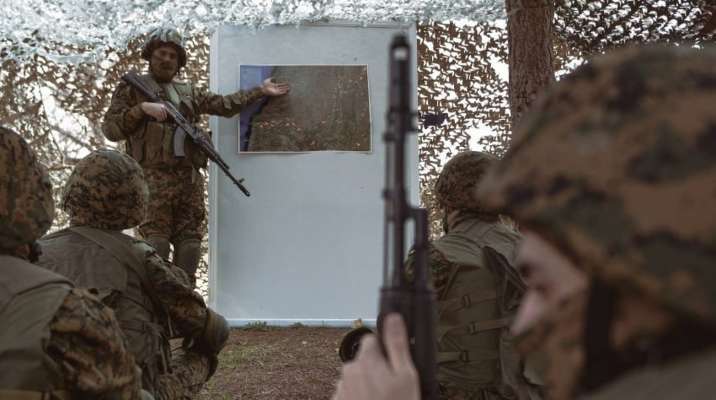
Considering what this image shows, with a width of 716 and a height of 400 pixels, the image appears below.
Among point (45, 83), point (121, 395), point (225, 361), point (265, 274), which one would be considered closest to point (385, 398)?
point (121, 395)

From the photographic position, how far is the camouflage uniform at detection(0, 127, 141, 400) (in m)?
2.02

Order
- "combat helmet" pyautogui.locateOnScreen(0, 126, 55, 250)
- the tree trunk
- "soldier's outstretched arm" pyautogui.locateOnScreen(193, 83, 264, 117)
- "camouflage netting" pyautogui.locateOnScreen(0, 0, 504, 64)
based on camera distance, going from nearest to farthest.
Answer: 1. "combat helmet" pyautogui.locateOnScreen(0, 126, 55, 250)
2. the tree trunk
3. "soldier's outstretched arm" pyautogui.locateOnScreen(193, 83, 264, 117)
4. "camouflage netting" pyautogui.locateOnScreen(0, 0, 504, 64)

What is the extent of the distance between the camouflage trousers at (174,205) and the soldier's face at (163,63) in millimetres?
735

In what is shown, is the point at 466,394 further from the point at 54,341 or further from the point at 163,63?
the point at 163,63

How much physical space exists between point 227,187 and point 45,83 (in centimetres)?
200

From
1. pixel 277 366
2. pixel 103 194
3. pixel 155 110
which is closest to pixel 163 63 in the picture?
pixel 155 110

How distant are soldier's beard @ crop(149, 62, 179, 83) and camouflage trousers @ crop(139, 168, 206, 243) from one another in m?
0.72

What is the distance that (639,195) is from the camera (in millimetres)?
704

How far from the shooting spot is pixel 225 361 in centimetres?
542

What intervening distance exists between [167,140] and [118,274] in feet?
9.84

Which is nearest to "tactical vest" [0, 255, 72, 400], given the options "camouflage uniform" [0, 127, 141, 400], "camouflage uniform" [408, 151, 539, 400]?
"camouflage uniform" [0, 127, 141, 400]

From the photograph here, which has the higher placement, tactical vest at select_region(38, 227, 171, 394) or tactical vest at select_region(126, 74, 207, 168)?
tactical vest at select_region(126, 74, 207, 168)

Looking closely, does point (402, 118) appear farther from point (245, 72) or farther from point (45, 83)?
point (45, 83)

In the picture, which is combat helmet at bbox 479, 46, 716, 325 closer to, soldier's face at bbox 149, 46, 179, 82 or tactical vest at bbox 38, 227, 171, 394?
tactical vest at bbox 38, 227, 171, 394
